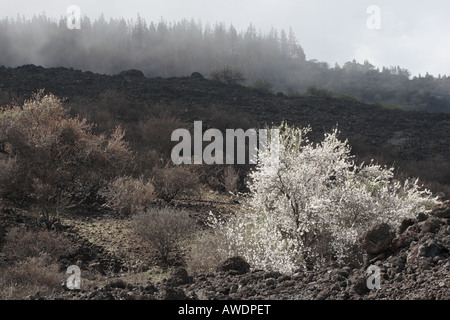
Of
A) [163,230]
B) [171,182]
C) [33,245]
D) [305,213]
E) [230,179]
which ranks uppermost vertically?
[305,213]

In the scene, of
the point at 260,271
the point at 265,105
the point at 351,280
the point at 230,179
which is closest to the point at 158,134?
the point at 230,179

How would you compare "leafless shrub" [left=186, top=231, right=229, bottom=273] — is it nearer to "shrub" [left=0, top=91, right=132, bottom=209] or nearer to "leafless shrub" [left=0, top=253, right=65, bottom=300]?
"leafless shrub" [left=0, top=253, right=65, bottom=300]

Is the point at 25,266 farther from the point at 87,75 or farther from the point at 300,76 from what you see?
the point at 300,76

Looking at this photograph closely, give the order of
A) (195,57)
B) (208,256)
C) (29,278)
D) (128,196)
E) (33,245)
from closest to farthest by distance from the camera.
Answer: (29,278) < (208,256) < (33,245) < (128,196) < (195,57)

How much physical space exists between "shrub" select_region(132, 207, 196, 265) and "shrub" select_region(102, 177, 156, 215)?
5.10 feet

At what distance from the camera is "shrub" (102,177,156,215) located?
10.2 meters

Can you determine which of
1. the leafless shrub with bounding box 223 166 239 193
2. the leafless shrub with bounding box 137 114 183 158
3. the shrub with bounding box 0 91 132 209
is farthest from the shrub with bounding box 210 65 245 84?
the shrub with bounding box 0 91 132 209

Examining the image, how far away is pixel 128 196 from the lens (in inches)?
404

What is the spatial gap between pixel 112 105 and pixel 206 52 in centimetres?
4510

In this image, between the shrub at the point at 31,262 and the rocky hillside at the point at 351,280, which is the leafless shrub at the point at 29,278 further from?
the rocky hillside at the point at 351,280

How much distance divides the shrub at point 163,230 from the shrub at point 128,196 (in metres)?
Answer: 1.55

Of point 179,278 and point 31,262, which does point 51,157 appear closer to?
point 31,262

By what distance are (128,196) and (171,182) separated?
1.85m

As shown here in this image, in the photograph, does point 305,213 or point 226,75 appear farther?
point 226,75
